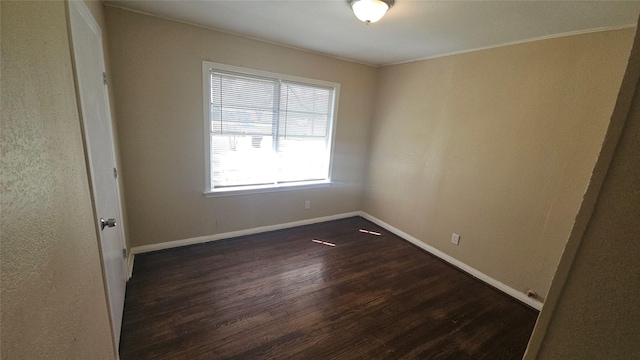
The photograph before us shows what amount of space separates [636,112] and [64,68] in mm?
1657

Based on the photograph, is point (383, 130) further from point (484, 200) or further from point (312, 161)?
point (484, 200)

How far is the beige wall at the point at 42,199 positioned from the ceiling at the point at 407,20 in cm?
147

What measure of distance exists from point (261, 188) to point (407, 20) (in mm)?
2385

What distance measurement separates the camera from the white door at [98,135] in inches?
47.7

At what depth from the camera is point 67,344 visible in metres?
0.80

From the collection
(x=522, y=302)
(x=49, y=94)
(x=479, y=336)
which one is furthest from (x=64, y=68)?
(x=522, y=302)

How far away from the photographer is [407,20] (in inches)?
79.8

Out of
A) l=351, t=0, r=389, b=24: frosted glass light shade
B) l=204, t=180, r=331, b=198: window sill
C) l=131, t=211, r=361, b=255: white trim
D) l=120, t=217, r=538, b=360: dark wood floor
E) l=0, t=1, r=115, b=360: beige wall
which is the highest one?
l=351, t=0, r=389, b=24: frosted glass light shade

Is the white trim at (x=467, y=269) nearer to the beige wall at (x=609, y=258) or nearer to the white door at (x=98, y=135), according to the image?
the beige wall at (x=609, y=258)

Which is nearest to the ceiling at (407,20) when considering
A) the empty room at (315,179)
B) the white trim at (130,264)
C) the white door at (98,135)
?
the empty room at (315,179)

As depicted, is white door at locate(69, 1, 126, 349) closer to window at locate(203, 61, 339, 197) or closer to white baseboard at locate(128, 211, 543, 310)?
white baseboard at locate(128, 211, 543, 310)

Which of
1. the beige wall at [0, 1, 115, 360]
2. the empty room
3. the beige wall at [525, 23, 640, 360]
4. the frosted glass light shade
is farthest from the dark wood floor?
the frosted glass light shade

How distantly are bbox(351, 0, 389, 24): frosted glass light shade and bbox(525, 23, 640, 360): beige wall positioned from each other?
1565 millimetres

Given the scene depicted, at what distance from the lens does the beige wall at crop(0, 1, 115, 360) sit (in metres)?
0.55
